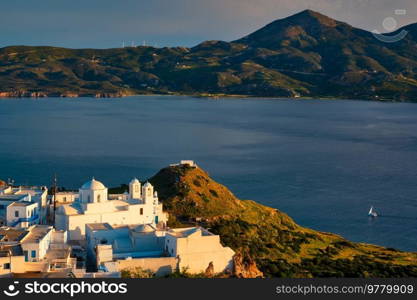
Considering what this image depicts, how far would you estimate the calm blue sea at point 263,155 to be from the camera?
62438 mm

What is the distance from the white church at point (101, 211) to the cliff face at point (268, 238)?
13.7 ft

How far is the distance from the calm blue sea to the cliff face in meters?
6.14

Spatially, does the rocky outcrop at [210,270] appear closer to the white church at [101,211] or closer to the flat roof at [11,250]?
the white church at [101,211]

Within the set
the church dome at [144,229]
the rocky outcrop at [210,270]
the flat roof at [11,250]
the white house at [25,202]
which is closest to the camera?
the flat roof at [11,250]

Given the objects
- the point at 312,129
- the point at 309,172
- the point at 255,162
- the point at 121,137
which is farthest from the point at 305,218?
the point at 312,129

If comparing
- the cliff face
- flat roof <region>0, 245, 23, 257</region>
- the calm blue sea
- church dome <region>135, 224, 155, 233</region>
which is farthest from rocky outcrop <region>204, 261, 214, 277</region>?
the calm blue sea

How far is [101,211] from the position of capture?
37656 mm

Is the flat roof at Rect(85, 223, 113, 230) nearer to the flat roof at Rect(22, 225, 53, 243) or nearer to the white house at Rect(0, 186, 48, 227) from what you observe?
the flat roof at Rect(22, 225, 53, 243)

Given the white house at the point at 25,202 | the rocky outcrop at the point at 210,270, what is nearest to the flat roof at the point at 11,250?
the white house at the point at 25,202

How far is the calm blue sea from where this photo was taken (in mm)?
62438

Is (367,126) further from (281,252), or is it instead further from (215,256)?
(215,256)

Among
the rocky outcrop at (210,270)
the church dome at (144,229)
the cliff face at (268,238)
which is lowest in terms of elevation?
the cliff face at (268,238)

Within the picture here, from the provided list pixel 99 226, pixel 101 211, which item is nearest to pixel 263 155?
pixel 101 211

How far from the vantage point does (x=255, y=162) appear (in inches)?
3447
